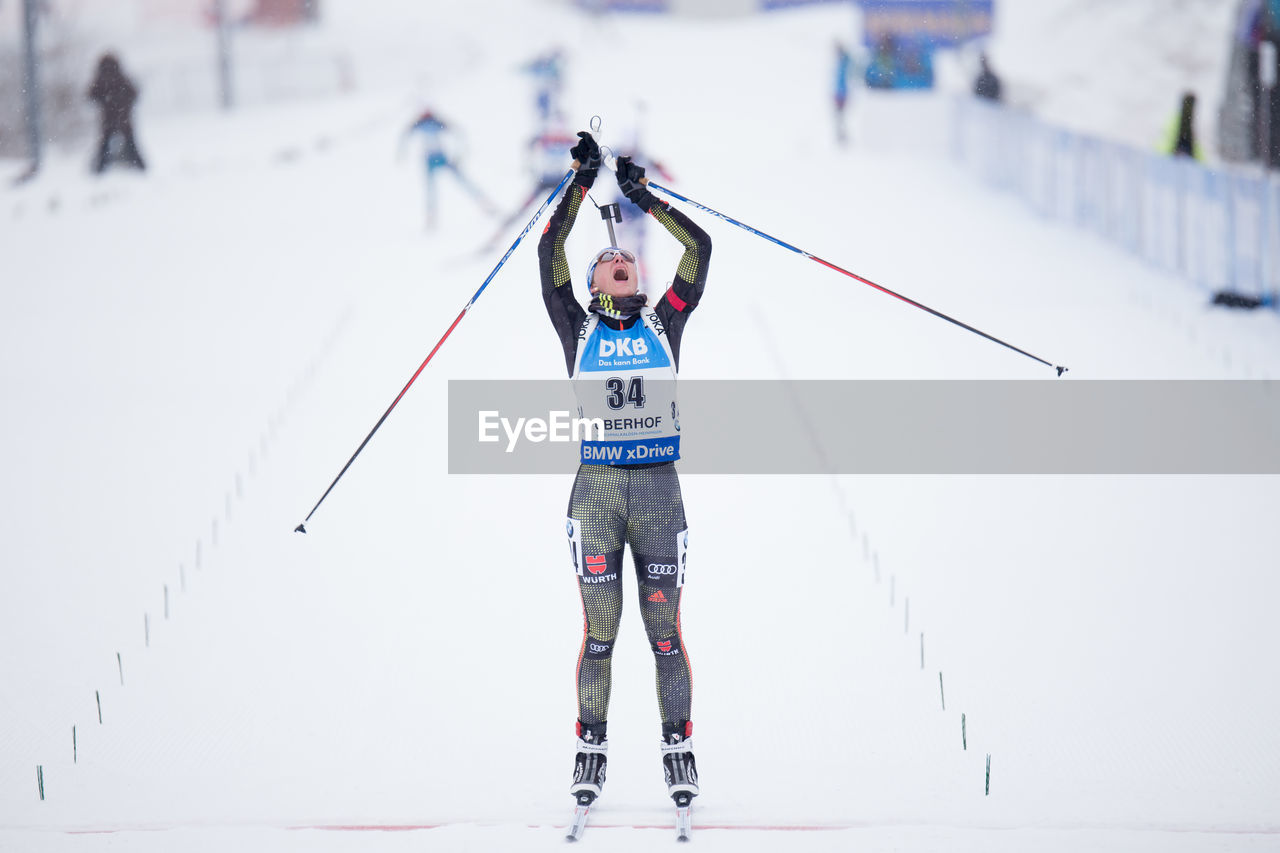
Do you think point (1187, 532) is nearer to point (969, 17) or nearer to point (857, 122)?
point (857, 122)

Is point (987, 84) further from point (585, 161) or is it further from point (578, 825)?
point (578, 825)

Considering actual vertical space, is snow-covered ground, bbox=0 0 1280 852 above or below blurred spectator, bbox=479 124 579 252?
below

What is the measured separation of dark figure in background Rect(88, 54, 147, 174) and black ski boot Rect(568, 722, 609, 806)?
723 inches

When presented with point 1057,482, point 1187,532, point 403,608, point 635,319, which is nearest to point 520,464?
point 403,608

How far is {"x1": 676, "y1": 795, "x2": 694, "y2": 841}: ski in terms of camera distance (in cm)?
466

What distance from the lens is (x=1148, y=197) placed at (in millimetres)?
15531

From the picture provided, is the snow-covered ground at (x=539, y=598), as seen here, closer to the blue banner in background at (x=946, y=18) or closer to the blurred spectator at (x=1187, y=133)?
the blurred spectator at (x=1187, y=133)

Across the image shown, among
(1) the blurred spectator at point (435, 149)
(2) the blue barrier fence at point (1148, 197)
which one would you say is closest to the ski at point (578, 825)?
(2) the blue barrier fence at point (1148, 197)

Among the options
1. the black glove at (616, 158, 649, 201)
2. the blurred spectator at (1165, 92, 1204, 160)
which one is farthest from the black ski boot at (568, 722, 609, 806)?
the blurred spectator at (1165, 92, 1204, 160)

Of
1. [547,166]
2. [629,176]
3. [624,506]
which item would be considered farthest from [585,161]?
[547,166]

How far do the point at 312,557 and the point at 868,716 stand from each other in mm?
3387

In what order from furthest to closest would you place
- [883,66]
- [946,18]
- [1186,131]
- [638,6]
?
[638,6], [946,18], [883,66], [1186,131]

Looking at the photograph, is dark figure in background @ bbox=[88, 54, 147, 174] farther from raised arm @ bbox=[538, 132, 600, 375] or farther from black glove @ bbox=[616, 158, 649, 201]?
black glove @ bbox=[616, 158, 649, 201]

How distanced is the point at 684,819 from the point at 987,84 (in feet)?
67.0
